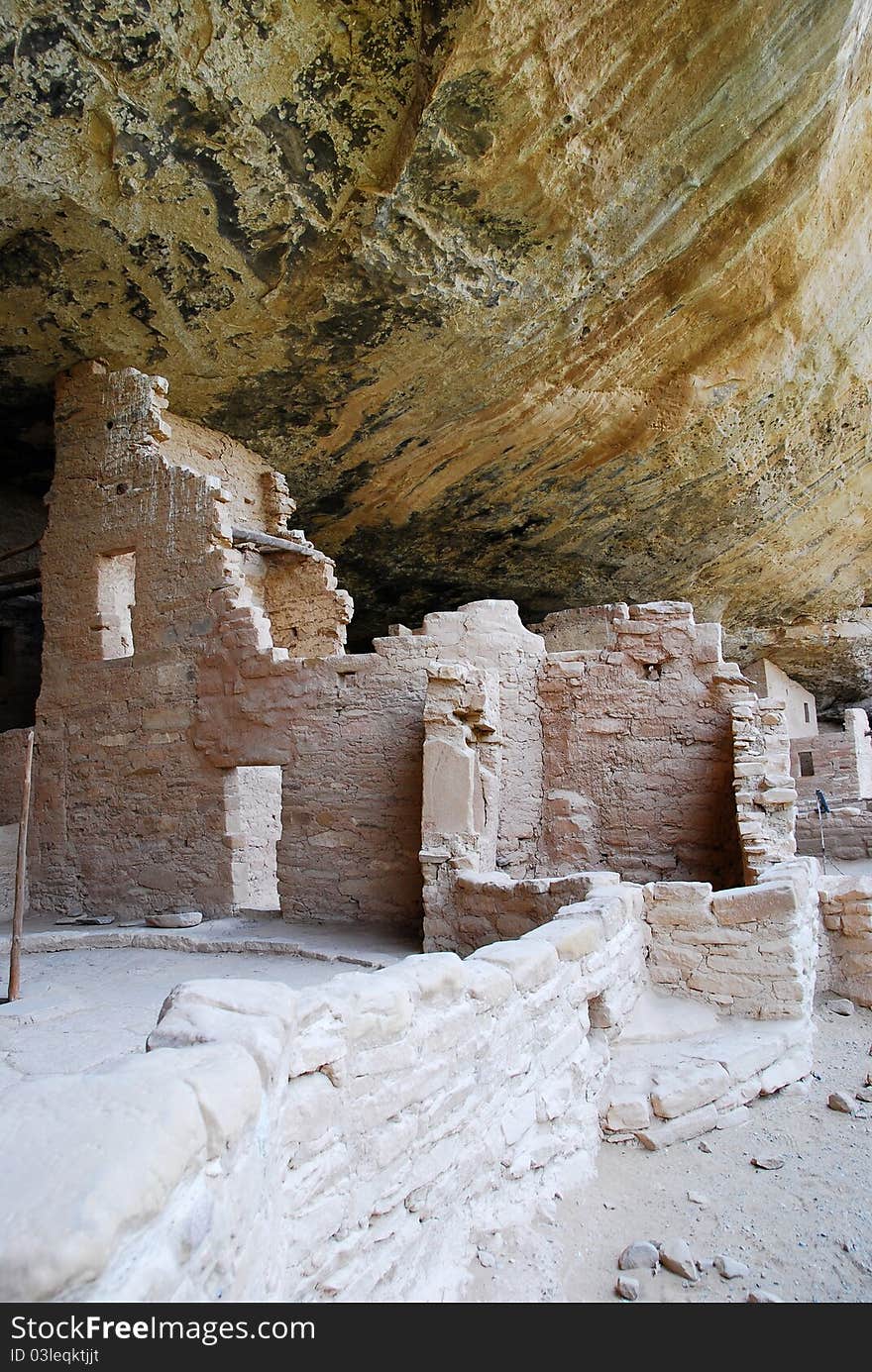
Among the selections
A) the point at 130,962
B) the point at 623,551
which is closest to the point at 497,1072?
the point at 130,962

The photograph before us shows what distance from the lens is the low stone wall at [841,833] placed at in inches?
409

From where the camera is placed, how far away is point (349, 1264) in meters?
2.27

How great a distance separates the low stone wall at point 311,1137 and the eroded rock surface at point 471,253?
592 centimetres

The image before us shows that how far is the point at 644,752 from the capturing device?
799 centimetres

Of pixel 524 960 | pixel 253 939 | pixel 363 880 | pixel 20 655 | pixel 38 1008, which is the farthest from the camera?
pixel 20 655

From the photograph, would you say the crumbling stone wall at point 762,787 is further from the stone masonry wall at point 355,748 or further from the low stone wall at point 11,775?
the low stone wall at point 11,775

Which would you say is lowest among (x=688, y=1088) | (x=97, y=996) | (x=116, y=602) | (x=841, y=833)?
(x=688, y=1088)

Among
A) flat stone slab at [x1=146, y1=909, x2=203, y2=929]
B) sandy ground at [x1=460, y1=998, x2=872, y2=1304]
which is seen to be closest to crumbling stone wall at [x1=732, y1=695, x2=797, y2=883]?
sandy ground at [x1=460, y1=998, x2=872, y2=1304]

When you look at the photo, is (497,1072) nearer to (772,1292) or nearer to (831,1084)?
(772,1292)

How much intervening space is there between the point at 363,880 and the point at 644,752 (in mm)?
2697

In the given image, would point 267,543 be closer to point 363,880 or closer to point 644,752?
point 363,880

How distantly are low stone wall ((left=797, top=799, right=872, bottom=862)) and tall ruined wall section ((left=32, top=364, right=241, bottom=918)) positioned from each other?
22.7ft

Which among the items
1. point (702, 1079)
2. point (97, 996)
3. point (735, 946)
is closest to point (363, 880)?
point (97, 996)

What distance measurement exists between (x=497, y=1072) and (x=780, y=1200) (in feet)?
4.77
